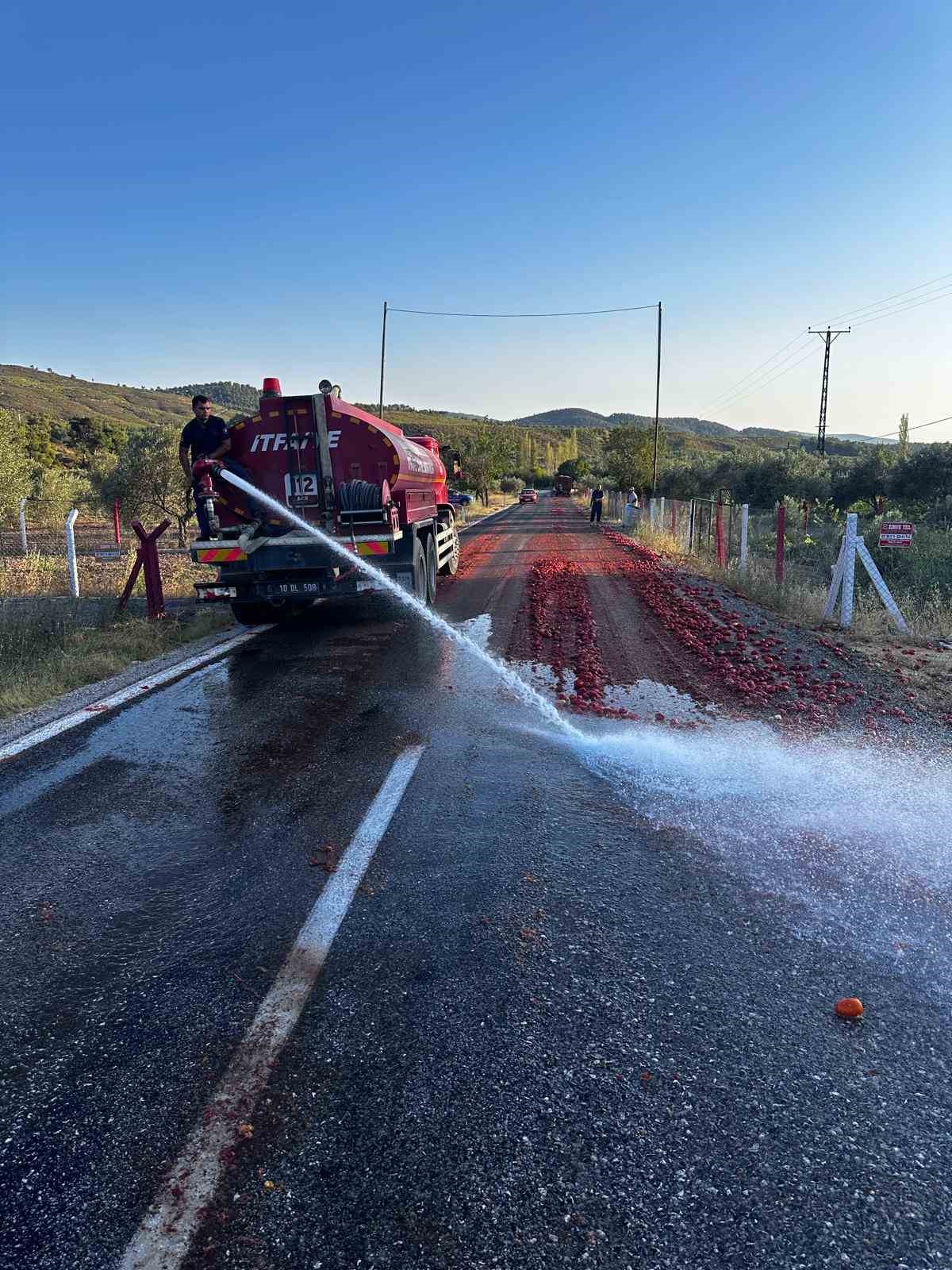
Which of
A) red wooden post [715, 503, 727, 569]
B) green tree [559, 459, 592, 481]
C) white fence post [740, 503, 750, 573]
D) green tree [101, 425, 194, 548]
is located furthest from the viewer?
green tree [559, 459, 592, 481]

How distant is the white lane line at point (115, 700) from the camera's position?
5.85 meters

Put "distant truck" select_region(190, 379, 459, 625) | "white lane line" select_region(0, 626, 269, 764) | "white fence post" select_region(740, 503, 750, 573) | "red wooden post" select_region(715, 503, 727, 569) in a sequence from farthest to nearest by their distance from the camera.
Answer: "red wooden post" select_region(715, 503, 727, 569) < "white fence post" select_region(740, 503, 750, 573) < "distant truck" select_region(190, 379, 459, 625) < "white lane line" select_region(0, 626, 269, 764)

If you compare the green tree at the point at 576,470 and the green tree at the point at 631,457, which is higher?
the green tree at the point at 576,470

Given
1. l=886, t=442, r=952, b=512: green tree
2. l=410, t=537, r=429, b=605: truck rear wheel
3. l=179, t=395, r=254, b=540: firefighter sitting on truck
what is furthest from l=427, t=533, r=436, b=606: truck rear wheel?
l=886, t=442, r=952, b=512: green tree

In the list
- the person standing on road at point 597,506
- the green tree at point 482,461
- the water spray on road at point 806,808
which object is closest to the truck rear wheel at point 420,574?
the water spray on road at point 806,808

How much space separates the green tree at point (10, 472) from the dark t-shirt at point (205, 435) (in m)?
12.9

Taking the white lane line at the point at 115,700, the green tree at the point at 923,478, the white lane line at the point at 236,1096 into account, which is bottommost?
the white lane line at the point at 236,1096

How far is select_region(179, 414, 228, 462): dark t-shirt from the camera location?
31.6ft

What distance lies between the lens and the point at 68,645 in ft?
29.3

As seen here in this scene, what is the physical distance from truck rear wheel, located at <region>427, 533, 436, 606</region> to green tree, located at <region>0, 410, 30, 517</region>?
1291cm

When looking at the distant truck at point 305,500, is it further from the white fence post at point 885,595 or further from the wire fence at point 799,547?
the wire fence at point 799,547

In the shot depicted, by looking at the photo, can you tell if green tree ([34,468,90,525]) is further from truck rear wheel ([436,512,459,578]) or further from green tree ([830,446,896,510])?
green tree ([830,446,896,510])

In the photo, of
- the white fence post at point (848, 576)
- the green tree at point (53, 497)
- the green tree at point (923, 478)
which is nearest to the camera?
the white fence post at point (848, 576)

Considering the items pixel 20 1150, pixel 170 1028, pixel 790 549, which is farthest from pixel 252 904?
pixel 790 549
